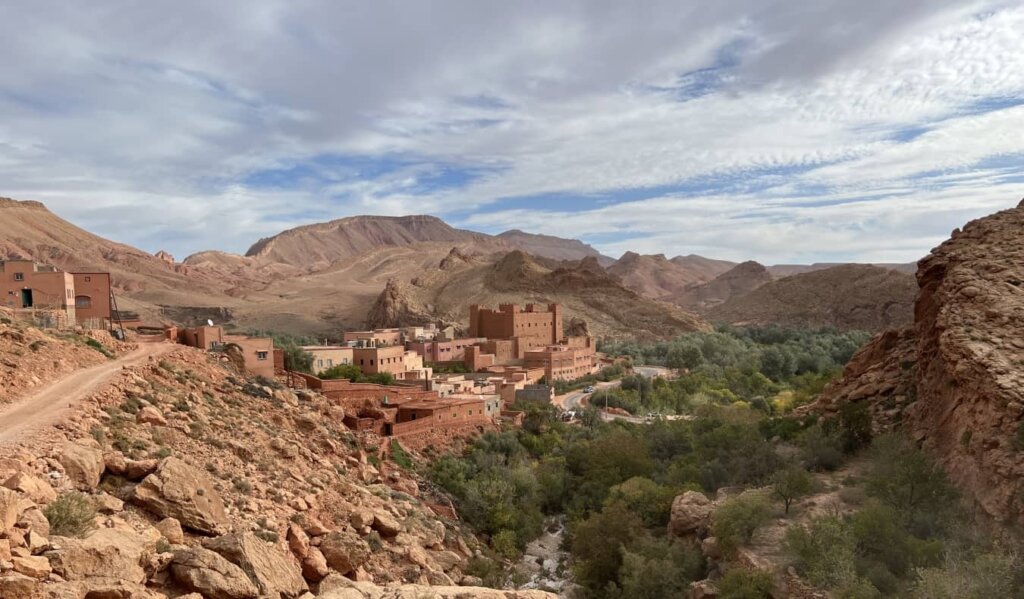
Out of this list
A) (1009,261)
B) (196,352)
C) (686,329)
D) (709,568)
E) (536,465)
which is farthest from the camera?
(686,329)

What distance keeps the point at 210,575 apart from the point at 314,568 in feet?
8.94

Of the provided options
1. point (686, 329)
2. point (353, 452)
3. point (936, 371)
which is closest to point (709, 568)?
point (936, 371)

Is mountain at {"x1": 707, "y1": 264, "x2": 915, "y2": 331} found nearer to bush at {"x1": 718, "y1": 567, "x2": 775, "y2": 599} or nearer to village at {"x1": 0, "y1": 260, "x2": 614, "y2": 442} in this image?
village at {"x1": 0, "y1": 260, "x2": 614, "y2": 442}

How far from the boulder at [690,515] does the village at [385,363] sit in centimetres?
893

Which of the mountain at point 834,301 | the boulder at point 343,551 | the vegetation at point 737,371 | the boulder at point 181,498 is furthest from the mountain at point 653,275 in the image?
the boulder at point 181,498

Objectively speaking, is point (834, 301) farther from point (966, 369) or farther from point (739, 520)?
point (739, 520)

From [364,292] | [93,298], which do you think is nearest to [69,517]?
[93,298]

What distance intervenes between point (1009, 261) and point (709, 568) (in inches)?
382

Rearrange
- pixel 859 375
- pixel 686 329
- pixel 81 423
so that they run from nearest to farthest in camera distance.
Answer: pixel 81 423, pixel 859 375, pixel 686 329

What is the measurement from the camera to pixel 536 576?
54.0ft

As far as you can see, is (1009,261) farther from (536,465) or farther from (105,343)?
(105,343)

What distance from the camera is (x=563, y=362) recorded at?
45844mm

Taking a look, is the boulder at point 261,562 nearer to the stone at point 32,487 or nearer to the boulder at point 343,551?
the stone at point 32,487

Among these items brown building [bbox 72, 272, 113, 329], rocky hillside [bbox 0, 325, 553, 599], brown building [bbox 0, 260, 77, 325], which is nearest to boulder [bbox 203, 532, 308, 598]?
rocky hillside [bbox 0, 325, 553, 599]
